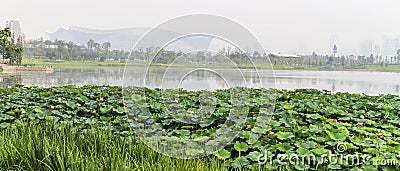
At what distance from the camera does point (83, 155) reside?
1875 mm

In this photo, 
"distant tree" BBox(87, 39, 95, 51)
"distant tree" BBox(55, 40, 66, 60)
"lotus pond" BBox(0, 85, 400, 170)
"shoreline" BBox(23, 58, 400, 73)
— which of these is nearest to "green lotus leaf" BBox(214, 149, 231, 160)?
"lotus pond" BBox(0, 85, 400, 170)

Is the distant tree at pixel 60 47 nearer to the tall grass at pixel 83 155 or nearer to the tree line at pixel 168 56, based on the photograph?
the tree line at pixel 168 56

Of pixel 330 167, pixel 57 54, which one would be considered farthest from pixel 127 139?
pixel 57 54

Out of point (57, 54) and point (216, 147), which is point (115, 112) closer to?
point (216, 147)

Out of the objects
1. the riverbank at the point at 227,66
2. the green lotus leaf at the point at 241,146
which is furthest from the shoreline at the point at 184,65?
the green lotus leaf at the point at 241,146

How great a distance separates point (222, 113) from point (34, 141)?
1299 millimetres

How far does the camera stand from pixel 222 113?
266cm

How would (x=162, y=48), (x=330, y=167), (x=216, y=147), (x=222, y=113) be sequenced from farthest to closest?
1. (x=222, y=113)
2. (x=216, y=147)
3. (x=162, y=48)
4. (x=330, y=167)

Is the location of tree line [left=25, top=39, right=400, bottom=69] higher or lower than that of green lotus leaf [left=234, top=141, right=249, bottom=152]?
higher

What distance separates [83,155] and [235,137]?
0.87m

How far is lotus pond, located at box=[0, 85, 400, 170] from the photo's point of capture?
176 cm

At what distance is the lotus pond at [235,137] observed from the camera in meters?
1.76

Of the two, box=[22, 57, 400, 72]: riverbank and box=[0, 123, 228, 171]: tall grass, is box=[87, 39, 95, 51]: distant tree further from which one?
box=[0, 123, 228, 171]: tall grass

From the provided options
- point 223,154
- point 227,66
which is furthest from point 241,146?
point 227,66
